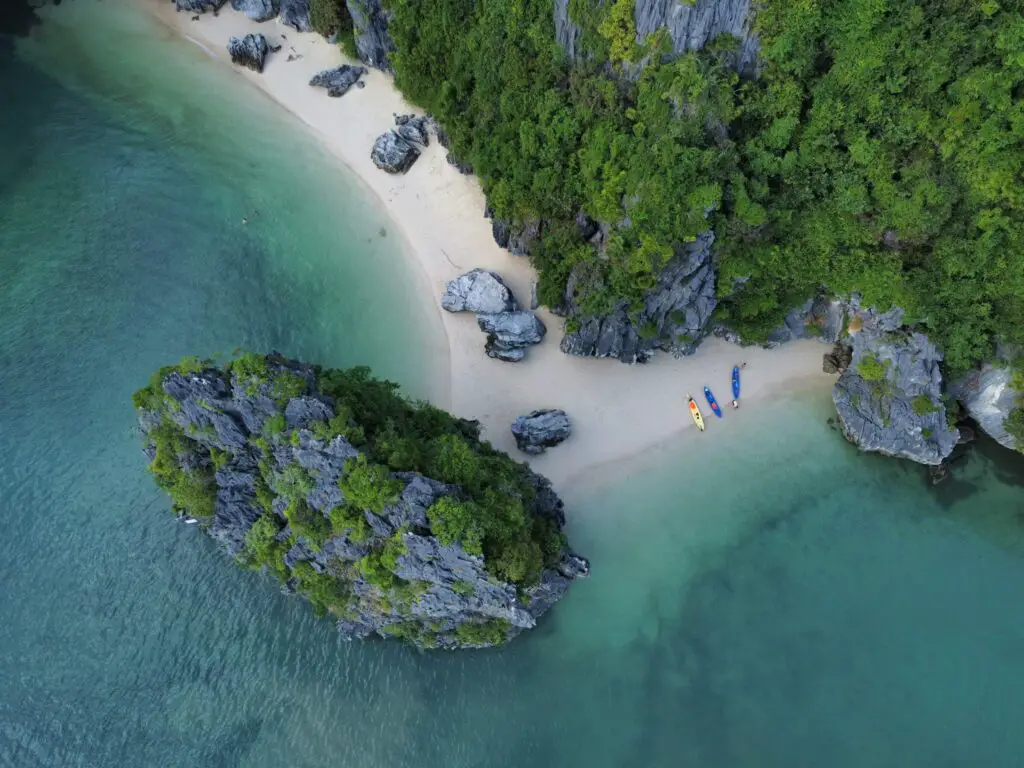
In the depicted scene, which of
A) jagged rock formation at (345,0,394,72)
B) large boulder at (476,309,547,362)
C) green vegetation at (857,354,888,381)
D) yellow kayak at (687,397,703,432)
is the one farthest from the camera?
jagged rock formation at (345,0,394,72)

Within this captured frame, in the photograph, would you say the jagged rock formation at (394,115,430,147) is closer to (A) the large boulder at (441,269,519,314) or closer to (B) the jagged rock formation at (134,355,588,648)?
(A) the large boulder at (441,269,519,314)

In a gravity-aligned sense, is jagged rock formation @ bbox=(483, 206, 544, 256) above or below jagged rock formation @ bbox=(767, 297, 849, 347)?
below

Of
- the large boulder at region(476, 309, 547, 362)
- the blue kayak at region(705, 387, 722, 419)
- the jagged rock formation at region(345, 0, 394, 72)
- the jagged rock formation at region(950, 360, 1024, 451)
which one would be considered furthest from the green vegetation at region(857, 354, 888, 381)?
the jagged rock formation at region(345, 0, 394, 72)

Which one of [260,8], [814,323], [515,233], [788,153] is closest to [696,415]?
[814,323]

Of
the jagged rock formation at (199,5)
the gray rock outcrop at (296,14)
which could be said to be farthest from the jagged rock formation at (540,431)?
the jagged rock formation at (199,5)

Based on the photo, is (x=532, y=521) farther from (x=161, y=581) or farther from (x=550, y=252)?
(x=161, y=581)

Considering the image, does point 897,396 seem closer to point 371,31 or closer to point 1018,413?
point 1018,413
